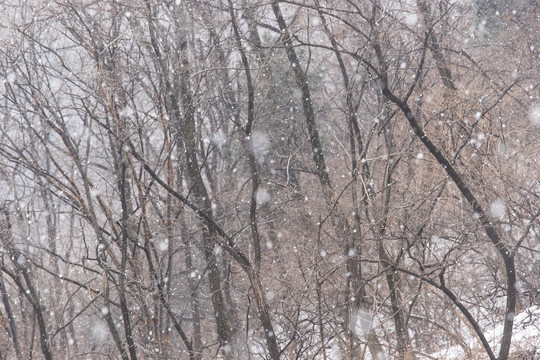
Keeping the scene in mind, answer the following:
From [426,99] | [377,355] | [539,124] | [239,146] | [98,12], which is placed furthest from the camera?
[239,146]

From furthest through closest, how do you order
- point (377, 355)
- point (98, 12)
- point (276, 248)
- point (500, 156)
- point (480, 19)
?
point (480, 19), point (276, 248), point (500, 156), point (98, 12), point (377, 355)

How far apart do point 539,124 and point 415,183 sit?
4880 millimetres

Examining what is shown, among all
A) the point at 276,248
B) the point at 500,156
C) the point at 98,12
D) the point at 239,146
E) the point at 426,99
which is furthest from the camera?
the point at 239,146

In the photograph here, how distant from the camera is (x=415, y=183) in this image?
9.58m

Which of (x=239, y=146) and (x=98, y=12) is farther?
(x=239, y=146)

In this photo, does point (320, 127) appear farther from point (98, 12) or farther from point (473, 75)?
point (98, 12)

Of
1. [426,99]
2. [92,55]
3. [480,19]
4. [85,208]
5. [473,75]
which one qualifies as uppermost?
[480,19]

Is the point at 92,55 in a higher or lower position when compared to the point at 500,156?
higher

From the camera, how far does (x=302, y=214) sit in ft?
41.3

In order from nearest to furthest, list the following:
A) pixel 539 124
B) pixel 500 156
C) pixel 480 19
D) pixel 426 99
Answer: pixel 500 156, pixel 426 99, pixel 539 124, pixel 480 19

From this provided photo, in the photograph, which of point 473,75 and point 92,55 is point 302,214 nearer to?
point 473,75

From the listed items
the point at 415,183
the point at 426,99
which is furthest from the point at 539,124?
the point at 415,183

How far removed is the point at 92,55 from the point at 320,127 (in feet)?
42.8

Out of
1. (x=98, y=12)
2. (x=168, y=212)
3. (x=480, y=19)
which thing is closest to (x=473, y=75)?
(x=168, y=212)
